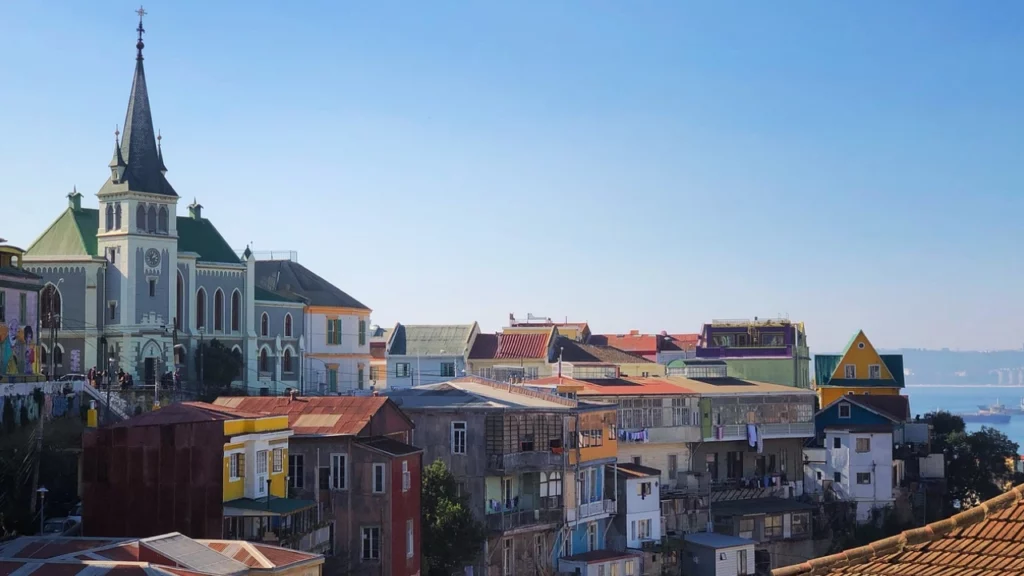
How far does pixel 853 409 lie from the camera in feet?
245

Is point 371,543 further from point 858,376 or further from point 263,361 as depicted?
point 858,376

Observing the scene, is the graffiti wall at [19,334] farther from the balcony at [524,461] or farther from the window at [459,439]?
the balcony at [524,461]

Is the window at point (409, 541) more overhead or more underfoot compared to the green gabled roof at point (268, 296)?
more underfoot

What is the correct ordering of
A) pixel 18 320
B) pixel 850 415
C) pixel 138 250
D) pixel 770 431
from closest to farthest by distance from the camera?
1. pixel 18 320
2. pixel 138 250
3. pixel 770 431
4. pixel 850 415

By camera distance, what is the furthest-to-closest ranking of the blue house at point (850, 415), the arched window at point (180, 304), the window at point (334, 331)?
the window at point (334, 331) → the blue house at point (850, 415) → the arched window at point (180, 304)

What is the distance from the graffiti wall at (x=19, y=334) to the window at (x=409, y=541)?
16.3 m

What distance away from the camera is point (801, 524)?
67.8 meters

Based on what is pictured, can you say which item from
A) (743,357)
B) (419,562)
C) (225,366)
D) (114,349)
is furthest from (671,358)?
(419,562)

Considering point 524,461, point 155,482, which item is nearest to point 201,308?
point 524,461

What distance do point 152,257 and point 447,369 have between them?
29.1 metres

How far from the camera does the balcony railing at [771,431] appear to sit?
6931 cm

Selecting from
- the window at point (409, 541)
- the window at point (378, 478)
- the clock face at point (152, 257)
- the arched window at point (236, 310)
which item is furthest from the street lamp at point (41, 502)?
the arched window at point (236, 310)

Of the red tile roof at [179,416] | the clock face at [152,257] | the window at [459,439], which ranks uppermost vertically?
the clock face at [152,257]

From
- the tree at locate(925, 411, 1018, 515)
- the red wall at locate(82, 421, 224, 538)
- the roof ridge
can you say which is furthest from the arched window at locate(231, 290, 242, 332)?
the roof ridge
